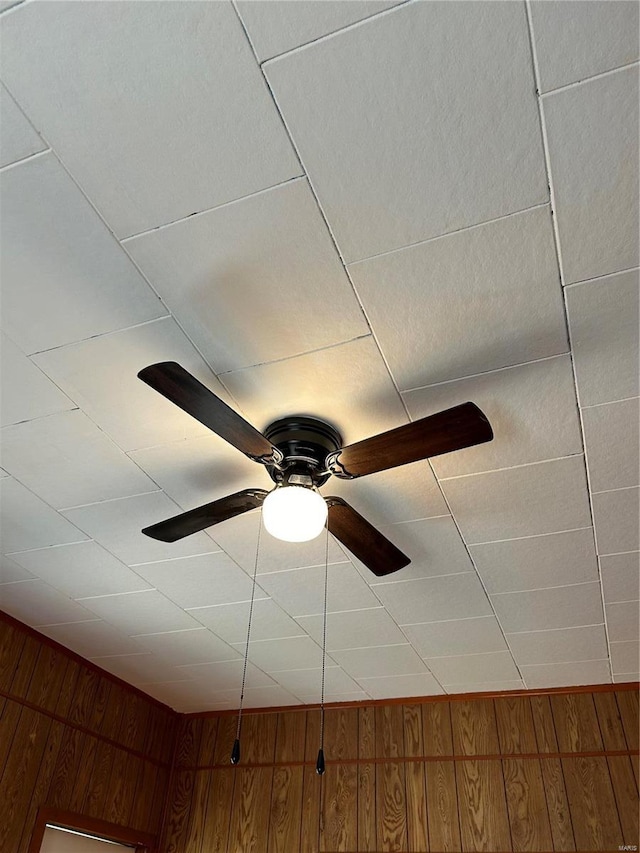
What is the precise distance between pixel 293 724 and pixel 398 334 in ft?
11.5

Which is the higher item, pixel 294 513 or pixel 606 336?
pixel 606 336

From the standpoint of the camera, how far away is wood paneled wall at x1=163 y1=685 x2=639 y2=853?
3.66m

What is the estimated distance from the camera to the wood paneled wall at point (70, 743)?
3.35m

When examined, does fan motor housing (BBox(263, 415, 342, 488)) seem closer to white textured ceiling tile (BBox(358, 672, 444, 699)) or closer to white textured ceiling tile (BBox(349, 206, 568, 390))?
white textured ceiling tile (BBox(349, 206, 568, 390))

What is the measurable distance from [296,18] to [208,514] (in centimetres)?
136

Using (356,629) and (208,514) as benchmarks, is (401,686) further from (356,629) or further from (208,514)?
(208,514)

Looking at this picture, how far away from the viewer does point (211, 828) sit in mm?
4176

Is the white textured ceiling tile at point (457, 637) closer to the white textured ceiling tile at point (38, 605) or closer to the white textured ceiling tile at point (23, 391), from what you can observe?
the white textured ceiling tile at point (38, 605)

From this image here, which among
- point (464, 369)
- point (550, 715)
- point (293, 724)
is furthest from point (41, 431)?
point (550, 715)

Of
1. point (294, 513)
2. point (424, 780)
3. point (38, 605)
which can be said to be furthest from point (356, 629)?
point (294, 513)

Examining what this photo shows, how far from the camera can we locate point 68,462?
2.34 metres

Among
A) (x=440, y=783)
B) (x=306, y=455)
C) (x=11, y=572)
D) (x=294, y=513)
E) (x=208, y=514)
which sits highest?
(x=11, y=572)

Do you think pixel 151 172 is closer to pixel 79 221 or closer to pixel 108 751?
pixel 79 221

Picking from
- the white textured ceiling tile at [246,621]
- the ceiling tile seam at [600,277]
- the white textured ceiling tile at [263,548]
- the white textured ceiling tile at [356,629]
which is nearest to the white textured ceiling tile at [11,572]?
the white textured ceiling tile at [246,621]
